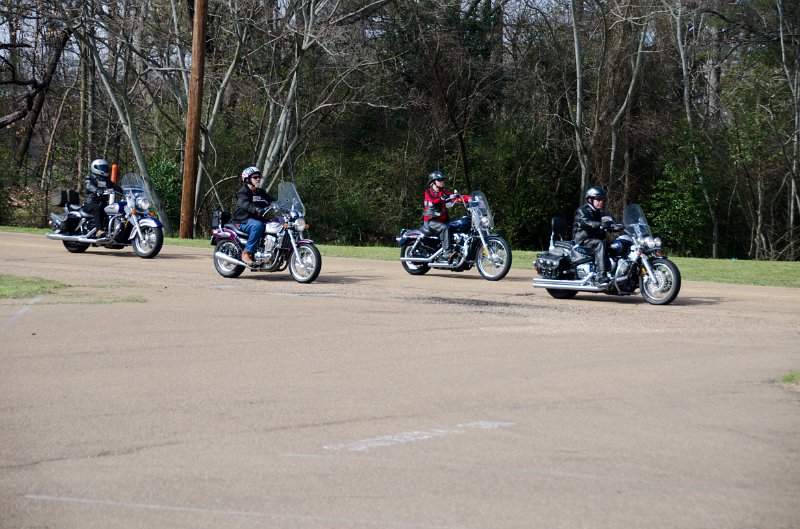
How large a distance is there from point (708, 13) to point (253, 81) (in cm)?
1800

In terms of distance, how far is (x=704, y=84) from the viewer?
47219 mm

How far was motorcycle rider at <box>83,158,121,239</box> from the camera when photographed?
75.7ft

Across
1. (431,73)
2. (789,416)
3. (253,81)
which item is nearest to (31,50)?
(253,81)

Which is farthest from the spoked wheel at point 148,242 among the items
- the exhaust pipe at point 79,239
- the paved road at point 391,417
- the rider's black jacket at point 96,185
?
the paved road at point 391,417

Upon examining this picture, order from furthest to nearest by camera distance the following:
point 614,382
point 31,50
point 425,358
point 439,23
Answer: point 31,50
point 439,23
point 425,358
point 614,382

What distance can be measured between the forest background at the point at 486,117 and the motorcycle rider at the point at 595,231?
81.6ft

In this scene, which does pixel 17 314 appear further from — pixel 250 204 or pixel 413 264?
pixel 413 264

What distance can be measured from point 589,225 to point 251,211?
5.59m

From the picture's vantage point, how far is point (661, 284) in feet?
51.0

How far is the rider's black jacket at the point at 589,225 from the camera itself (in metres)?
16.2

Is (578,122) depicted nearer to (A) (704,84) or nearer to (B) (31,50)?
(A) (704,84)

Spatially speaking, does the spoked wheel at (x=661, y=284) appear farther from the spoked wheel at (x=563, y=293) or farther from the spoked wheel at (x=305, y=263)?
the spoked wheel at (x=305, y=263)

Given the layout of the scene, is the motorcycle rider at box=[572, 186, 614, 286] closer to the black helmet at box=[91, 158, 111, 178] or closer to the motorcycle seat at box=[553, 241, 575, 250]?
the motorcycle seat at box=[553, 241, 575, 250]

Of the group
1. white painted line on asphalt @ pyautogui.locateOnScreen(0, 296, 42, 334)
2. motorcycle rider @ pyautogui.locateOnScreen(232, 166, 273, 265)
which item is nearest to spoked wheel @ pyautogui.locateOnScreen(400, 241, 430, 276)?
motorcycle rider @ pyautogui.locateOnScreen(232, 166, 273, 265)
